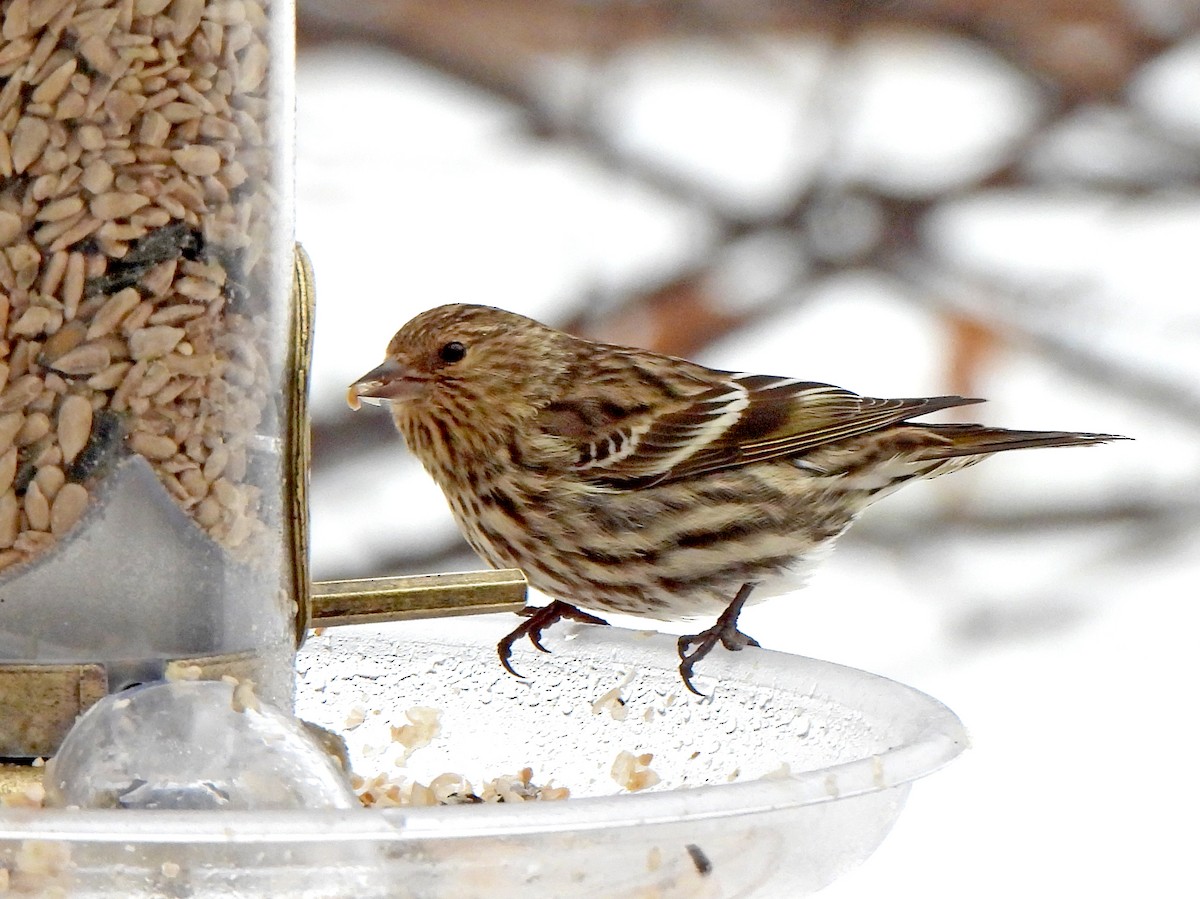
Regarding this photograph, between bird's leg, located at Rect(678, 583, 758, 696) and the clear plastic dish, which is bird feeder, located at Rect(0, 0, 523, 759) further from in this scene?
bird's leg, located at Rect(678, 583, 758, 696)

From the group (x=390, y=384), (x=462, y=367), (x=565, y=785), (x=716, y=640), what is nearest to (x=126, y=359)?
(x=565, y=785)

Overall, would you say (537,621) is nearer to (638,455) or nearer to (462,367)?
(638,455)

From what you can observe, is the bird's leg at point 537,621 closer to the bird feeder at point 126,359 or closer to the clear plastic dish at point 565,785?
the clear plastic dish at point 565,785

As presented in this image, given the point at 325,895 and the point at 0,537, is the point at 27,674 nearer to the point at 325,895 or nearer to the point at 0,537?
the point at 0,537

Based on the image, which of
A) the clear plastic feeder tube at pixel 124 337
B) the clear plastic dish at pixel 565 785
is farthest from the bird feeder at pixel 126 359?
the clear plastic dish at pixel 565 785

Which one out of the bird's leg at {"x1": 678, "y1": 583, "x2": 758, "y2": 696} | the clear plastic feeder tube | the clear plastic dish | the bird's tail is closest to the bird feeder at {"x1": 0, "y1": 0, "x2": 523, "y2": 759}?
the clear plastic feeder tube

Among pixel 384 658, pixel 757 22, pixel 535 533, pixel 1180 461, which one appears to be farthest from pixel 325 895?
pixel 1180 461

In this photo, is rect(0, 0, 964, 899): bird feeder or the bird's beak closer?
rect(0, 0, 964, 899): bird feeder
